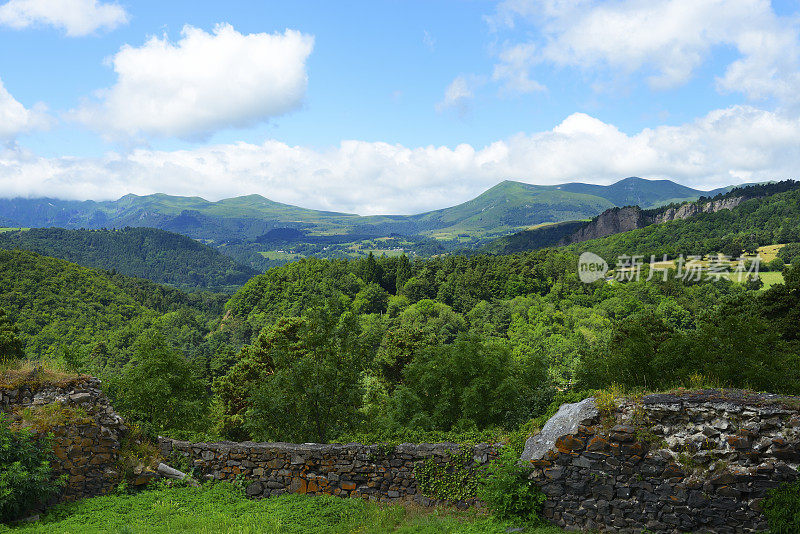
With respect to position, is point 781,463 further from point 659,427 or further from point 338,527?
point 338,527

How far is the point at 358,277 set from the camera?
106875 mm

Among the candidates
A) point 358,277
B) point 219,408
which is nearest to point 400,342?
point 219,408

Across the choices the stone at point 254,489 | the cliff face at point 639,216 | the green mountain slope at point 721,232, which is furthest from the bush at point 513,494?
the cliff face at point 639,216

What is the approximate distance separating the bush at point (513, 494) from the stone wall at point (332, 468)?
962mm

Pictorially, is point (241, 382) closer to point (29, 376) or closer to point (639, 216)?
point (29, 376)

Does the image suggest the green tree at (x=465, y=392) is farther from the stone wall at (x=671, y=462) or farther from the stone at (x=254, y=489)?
the stone wall at (x=671, y=462)

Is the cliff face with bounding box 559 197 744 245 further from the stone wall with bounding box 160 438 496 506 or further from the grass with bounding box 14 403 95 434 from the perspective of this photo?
the grass with bounding box 14 403 95 434

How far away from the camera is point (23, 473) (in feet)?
26.5

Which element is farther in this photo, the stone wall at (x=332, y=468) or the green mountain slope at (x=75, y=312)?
the green mountain slope at (x=75, y=312)

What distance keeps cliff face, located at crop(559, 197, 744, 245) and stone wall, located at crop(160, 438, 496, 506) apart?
187m

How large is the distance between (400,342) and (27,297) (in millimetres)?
96483

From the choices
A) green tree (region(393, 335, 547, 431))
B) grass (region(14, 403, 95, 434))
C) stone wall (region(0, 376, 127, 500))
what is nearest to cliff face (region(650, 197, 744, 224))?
green tree (region(393, 335, 547, 431))

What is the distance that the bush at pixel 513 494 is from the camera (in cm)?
791

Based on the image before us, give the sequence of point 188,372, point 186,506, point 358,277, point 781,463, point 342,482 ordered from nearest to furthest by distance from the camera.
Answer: point 781,463
point 186,506
point 342,482
point 188,372
point 358,277
